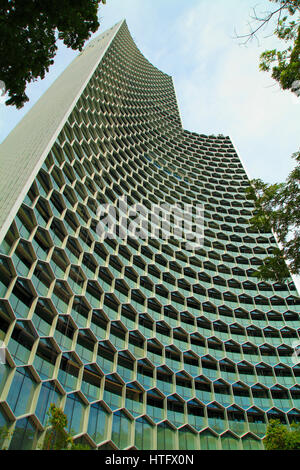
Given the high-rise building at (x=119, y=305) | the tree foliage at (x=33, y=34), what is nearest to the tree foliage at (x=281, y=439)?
the high-rise building at (x=119, y=305)

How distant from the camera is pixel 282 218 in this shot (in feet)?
50.0

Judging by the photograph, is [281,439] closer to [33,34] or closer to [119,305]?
[119,305]

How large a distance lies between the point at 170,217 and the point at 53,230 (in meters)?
26.9

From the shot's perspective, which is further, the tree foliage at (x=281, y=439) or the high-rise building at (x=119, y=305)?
the high-rise building at (x=119, y=305)

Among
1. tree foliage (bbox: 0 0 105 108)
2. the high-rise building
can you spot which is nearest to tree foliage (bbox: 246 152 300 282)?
tree foliage (bbox: 0 0 105 108)

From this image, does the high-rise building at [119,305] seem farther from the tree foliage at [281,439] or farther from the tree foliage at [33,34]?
the tree foliage at [281,439]

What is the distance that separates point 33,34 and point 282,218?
13.5 m

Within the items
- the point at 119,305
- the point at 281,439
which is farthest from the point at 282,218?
the point at 119,305

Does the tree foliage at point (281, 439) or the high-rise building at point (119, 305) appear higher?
the high-rise building at point (119, 305)

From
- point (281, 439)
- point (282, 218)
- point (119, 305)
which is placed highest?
point (119, 305)

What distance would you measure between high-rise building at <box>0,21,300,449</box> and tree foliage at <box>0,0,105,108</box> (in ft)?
33.5

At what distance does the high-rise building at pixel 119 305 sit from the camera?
21.3 meters

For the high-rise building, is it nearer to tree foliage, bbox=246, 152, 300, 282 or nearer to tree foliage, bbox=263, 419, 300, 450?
tree foliage, bbox=263, 419, 300, 450

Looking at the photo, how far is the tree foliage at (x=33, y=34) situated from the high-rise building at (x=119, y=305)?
10.2 meters
